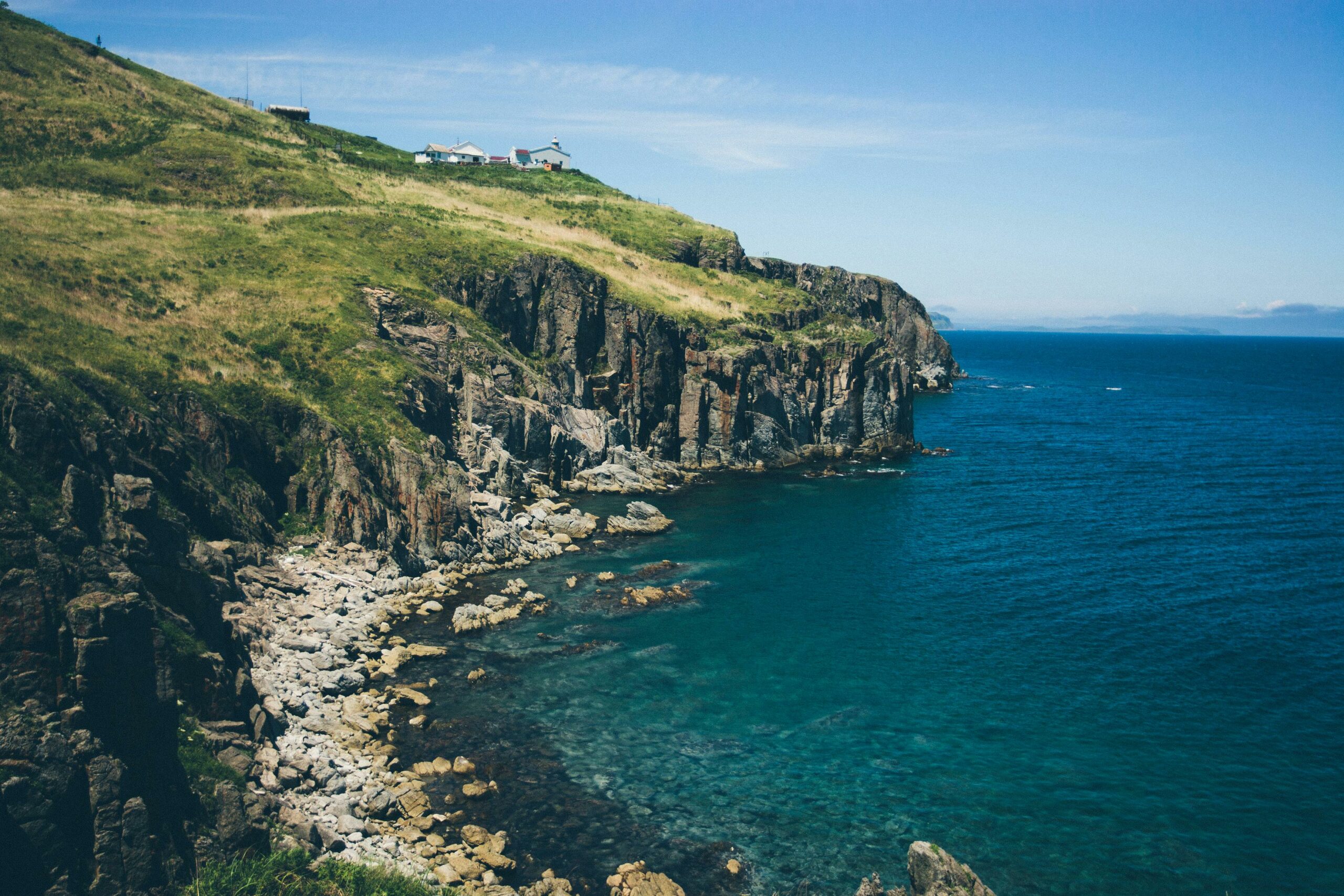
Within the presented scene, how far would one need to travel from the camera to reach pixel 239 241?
83.8 m

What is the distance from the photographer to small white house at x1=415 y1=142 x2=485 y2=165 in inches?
6634

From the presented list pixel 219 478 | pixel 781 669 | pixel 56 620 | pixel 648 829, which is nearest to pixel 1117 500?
pixel 781 669

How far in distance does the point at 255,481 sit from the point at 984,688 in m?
50.8

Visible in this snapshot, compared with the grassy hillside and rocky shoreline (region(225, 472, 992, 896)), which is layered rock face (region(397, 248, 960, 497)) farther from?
rocky shoreline (region(225, 472, 992, 896))

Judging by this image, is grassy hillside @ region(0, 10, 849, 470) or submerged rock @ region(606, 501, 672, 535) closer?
grassy hillside @ region(0, 10, 849, 470)

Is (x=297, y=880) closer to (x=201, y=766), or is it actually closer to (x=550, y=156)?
(x=201, y=766)

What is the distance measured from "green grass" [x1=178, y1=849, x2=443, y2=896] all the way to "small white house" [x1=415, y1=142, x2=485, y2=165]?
160 metres

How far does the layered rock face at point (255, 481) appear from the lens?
2548 cm

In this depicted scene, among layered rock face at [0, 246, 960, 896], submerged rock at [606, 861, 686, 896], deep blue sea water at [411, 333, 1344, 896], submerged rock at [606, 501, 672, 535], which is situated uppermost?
layered rock face at [0, 246, 960, 896]

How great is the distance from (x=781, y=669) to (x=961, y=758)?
1194cm

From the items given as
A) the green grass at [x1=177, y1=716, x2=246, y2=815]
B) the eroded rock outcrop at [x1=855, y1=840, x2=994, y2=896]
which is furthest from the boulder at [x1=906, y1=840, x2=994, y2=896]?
the green grass at [x1=177, y1=716, x2=246, y2=815]

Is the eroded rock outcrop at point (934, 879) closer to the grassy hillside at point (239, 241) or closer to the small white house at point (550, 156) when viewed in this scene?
the grassy hillside at point (239, 241)

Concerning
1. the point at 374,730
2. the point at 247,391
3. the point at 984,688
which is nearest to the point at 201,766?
the point at 374,730

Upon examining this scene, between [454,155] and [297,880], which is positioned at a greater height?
[454,155]
